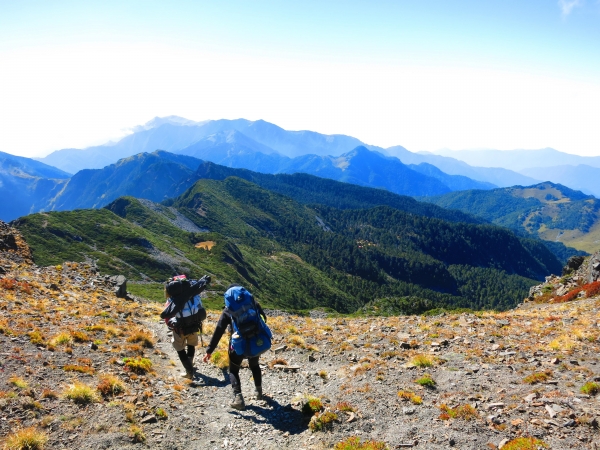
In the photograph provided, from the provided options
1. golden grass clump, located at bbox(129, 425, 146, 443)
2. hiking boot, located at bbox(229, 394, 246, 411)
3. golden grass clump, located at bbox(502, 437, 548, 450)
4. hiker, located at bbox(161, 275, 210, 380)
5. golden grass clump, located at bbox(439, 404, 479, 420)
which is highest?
hiker, located at bbox(161, 275, 210, 380)

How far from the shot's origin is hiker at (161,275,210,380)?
34.2 ft

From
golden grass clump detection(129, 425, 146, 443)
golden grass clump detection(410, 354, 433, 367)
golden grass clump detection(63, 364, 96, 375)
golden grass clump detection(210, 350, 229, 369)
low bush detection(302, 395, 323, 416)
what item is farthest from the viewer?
golden grass clump detection(210, 350, 229, 369)

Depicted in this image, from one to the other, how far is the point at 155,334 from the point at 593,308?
79.4 ft

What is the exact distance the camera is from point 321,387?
34.9 ft

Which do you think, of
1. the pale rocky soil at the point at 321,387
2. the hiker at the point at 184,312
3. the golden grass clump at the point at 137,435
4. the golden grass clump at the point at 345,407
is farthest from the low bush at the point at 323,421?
the hiker at the point at 184,312

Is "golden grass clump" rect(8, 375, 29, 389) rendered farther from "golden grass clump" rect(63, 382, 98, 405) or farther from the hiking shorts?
the hiking shorts

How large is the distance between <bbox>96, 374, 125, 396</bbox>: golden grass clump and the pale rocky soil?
263mm

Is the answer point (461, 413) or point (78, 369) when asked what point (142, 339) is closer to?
point (78, 369)

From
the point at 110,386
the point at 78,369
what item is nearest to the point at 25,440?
the point at 110,386

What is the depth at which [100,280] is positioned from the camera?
94.8ft

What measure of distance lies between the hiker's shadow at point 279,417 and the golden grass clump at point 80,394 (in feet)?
12.5

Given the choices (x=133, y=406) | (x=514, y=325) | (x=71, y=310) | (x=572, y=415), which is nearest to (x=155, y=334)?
(x=71, y=310)

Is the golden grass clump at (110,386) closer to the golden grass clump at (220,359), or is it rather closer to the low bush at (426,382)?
the golden grass clump at (220,359)

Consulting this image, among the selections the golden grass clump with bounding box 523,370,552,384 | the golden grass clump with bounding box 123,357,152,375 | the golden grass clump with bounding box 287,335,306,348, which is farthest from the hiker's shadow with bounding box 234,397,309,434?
the golden grass clump with bounding box 523,370,552,384
